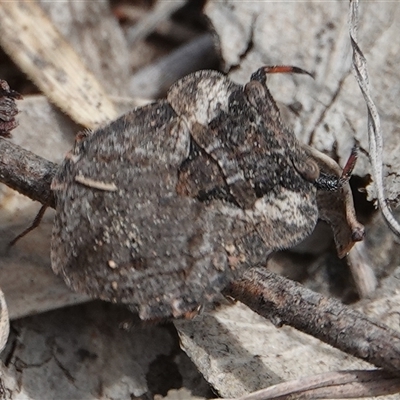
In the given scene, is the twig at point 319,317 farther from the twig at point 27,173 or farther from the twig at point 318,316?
the twig at point 27,173

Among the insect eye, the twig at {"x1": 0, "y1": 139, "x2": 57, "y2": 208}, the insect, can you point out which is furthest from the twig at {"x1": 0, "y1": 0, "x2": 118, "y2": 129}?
the insect eye

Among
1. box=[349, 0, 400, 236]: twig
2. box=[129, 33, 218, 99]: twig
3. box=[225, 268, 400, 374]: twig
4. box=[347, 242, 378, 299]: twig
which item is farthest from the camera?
box=[129, 33, 218, 99]: twig

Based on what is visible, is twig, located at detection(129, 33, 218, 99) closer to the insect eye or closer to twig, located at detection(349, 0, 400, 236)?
twig, located at detection(349, 0, 400, 236)

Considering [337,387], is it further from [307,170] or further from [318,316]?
[307,170]

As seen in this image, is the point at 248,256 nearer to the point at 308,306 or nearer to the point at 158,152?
the point at 308,306

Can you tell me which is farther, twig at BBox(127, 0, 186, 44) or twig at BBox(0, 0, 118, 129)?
twig at BBox(127, 0, 186, 44)

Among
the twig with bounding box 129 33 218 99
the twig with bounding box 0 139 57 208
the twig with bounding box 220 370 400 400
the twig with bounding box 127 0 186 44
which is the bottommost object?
the twig with bounding box 220 370 400 400
